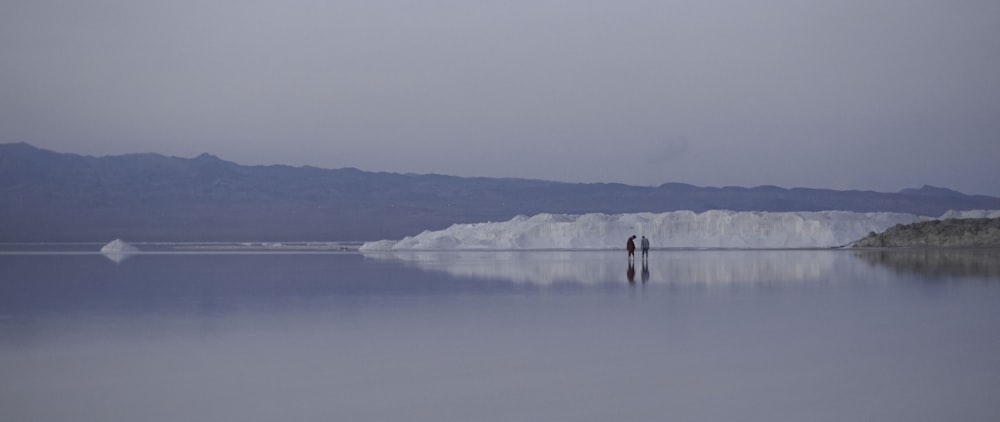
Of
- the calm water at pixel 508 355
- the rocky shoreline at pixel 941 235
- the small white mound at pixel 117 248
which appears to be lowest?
the calm water at pixel 508 355

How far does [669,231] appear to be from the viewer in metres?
42.4

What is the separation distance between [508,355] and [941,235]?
109 ft

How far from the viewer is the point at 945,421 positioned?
454cm

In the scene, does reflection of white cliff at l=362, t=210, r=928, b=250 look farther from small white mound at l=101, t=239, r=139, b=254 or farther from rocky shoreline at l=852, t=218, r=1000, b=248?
small white mound at l=101, t=239, r=139, b=254

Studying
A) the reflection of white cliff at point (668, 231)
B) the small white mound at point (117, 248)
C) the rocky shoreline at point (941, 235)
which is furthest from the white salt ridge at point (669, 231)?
the small white mound at point (117, 248)

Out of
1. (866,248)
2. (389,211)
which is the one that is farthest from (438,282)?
(389,211)

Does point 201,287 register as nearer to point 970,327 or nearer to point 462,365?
point 462,365

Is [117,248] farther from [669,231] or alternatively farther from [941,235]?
[941,235]

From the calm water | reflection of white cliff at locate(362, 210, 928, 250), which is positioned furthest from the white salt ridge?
the calm water

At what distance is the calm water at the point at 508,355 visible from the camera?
16.4ft

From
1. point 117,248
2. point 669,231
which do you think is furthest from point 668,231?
point 117,248

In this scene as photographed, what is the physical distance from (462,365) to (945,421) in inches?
114

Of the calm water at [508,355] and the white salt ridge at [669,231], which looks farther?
the white salt ridge at [669,231]

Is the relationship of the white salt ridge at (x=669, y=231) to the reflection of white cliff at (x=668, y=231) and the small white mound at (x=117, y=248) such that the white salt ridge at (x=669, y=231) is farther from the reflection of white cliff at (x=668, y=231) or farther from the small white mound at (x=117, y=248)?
the small white mound at (x=117, y=248)
